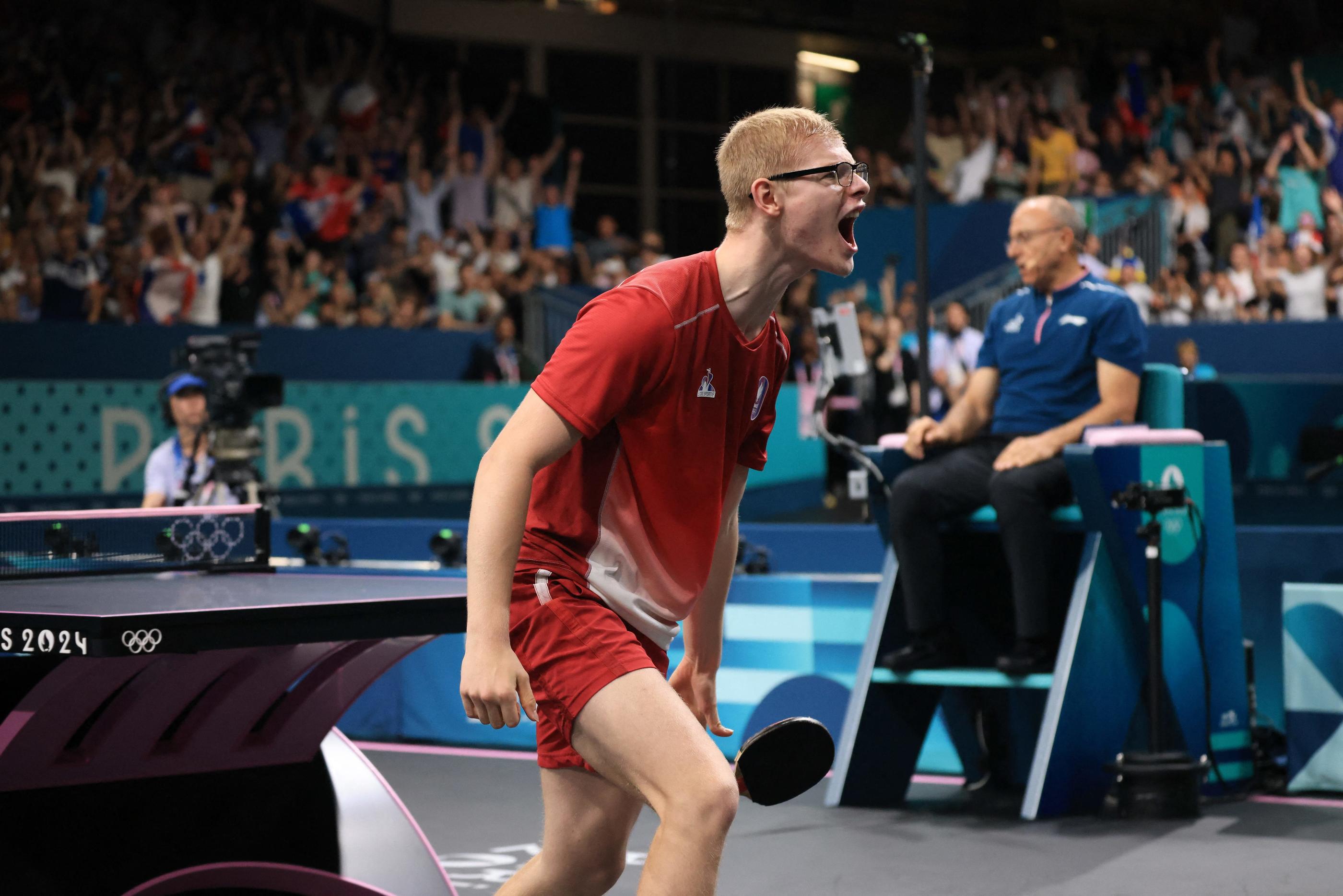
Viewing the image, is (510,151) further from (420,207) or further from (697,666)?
(697,666)

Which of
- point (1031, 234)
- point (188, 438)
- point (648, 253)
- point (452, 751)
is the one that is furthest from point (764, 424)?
point (648, 253)

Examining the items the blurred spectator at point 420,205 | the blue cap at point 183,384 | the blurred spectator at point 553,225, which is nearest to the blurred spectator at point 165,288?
the blurred spectator at point 420,205

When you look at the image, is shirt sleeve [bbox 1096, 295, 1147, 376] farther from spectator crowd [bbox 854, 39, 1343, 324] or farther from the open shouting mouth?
spectator crowd [bbox 854, 39, 1343, 324]

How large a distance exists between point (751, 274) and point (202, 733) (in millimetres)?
1793

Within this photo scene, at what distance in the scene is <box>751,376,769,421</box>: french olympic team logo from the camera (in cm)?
334

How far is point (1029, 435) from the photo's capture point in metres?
6.49

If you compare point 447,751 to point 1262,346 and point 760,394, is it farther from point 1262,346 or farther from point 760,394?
point 1262,346

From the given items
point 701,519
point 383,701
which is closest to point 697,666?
point 701,519

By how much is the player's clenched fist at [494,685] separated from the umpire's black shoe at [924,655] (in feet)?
12.3

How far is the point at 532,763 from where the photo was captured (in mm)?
7617

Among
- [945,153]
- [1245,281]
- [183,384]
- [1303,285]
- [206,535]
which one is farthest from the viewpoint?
[945,153]

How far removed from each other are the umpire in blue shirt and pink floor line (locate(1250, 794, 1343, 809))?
1.00 metres

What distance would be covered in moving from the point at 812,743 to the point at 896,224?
52.6ft

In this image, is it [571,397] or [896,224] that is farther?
[896,224]
